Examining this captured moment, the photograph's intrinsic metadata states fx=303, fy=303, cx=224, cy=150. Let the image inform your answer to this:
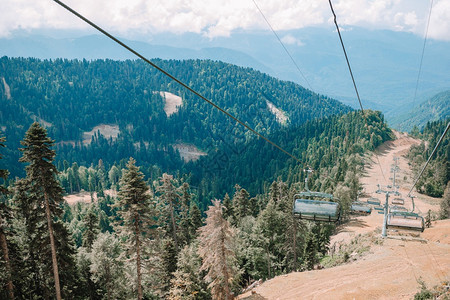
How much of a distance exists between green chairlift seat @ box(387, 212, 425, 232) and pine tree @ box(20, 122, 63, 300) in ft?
80.9

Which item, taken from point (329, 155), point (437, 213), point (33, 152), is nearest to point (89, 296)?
point (33, 152)

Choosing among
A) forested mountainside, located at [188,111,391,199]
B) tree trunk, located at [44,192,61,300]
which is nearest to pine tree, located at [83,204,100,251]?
tree trunk, located at [44,192,61,300]

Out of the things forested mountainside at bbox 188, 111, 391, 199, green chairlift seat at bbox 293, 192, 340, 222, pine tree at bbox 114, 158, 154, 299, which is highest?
green chairlift seat at bbox 293, 192, 340, 222

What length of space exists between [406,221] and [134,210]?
819 inches

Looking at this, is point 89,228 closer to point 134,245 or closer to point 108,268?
point 108,268

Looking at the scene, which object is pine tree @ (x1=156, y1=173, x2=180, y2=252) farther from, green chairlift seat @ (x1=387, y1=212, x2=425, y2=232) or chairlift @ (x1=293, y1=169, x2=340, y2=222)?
green chairlift seat @ (x1=387, y1=212, x2=425, y2=232)

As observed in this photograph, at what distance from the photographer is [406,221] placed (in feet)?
77.5

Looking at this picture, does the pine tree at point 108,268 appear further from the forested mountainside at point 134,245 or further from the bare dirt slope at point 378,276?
the bare dirt slope at point 378,276

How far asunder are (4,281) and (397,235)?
1449 inches

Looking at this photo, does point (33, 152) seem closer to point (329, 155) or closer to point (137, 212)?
Result: point (137, 212)

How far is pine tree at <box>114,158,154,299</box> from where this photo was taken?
2208 cm

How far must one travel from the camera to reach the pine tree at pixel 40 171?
19.5 m

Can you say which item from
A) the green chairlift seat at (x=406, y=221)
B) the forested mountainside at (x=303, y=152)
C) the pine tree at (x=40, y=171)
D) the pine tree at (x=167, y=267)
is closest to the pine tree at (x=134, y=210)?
the pine tree at (x=40, y=171)

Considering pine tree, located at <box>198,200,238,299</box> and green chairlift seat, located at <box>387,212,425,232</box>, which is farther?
pine tree, located at <box>198,200,238,299</box>
